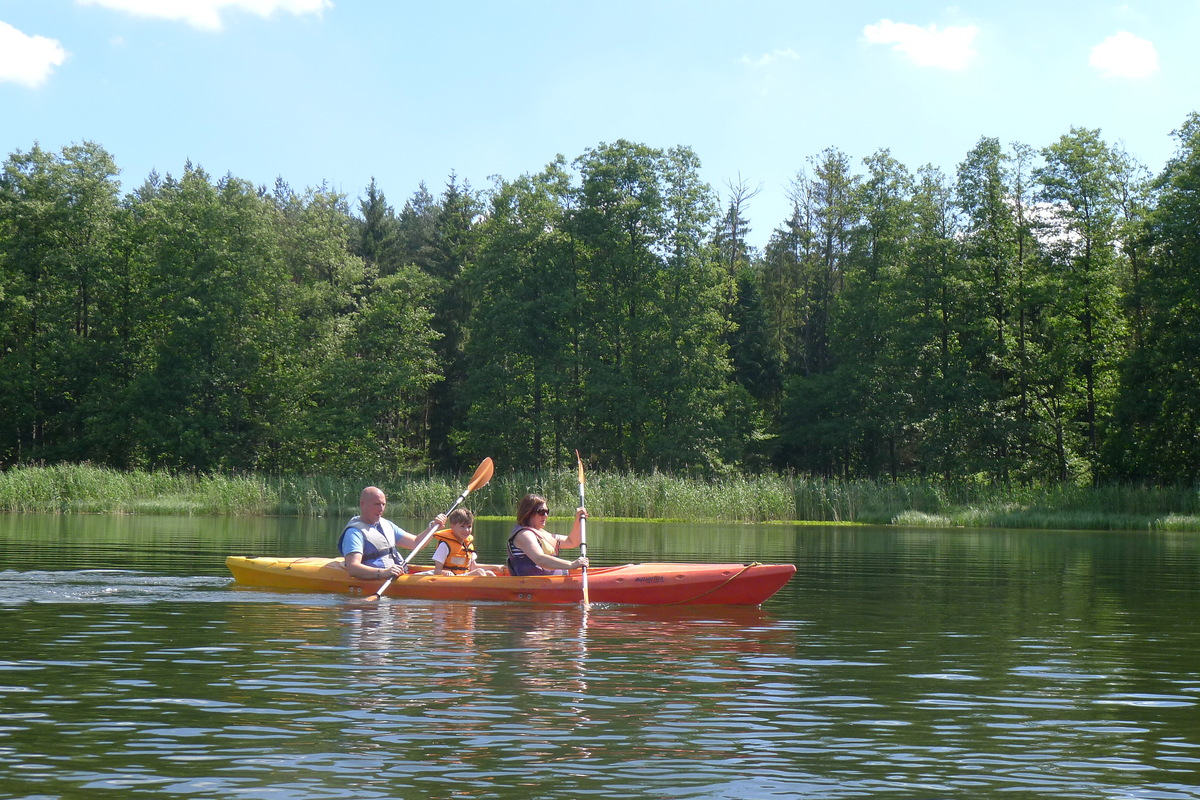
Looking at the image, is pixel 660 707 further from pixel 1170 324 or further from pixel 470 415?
pixel 470 415

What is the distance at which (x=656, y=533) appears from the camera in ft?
86.0

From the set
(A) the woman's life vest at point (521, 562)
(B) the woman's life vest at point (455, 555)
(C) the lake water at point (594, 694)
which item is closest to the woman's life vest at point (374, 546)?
(B) the woman's life vest at point (455, 555)

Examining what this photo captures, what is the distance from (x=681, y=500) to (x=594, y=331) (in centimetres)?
1811

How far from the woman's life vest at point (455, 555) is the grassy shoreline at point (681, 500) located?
1939 cm

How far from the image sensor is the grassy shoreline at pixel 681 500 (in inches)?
A: 1281

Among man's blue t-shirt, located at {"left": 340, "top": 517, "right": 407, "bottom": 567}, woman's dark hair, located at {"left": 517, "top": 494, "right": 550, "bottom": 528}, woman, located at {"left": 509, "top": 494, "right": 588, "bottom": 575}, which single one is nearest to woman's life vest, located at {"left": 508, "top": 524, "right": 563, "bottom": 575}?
woman, located at {"left": 509, "top": 494, "right": 588, "bottom": 575}

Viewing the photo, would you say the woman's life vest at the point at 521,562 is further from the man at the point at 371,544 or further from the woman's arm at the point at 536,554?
the man at the point at 371,544

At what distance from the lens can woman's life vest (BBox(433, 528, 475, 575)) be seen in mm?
12923

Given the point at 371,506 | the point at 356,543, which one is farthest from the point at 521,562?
the point at 356,543

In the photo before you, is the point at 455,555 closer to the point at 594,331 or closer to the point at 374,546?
the point at 374,546

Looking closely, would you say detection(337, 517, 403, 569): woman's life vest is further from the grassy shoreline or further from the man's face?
the grassy shoreline

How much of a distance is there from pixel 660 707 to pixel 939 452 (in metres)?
38.8

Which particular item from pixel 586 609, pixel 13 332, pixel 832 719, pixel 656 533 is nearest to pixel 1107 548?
pixel 656 533

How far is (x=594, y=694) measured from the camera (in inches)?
286
